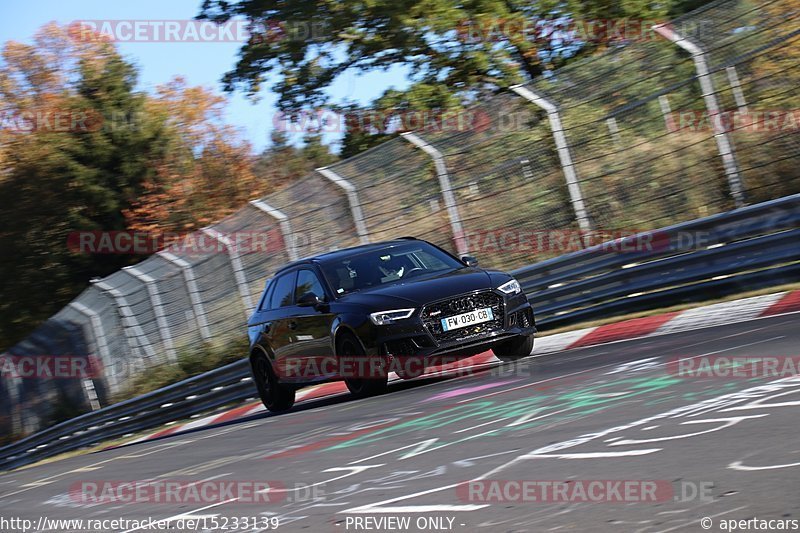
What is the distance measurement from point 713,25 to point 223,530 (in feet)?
28.9

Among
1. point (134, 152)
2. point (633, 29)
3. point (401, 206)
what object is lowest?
point (401, 206)

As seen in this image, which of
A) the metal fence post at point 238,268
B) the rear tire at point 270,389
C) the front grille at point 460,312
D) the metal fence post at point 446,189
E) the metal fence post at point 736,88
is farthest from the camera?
the metal fence post at point 238,268

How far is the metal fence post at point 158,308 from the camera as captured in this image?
21.0 m

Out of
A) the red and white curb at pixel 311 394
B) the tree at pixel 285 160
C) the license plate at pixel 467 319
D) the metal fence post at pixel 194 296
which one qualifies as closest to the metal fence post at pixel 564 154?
the red and white curb at pixel 311 394

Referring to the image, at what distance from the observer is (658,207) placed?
14406mm

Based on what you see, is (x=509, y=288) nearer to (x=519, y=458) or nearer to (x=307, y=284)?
(x=307, y=284)

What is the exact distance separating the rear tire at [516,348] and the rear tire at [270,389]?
2707 mm

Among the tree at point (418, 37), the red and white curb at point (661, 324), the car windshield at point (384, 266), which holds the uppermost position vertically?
the tree at point (418, 37)

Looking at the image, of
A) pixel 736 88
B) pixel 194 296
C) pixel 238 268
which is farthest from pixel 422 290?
pixel 194 296

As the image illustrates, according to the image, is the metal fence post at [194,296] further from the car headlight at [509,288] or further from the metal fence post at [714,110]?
the metal fence post at [714,110]

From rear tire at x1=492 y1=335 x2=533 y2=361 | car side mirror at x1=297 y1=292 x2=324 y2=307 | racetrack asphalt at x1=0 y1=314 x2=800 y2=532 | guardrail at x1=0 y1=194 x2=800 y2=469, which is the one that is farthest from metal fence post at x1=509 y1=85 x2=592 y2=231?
car side mirror at x1=297 y1=292 x2=324 y2=307

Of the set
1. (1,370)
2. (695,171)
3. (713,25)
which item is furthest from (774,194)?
(1,370)

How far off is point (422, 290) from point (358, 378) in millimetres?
1192

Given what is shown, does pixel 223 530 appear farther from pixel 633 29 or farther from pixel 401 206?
pixel 633 29
